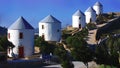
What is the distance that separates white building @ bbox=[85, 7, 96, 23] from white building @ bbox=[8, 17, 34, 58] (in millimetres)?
25393

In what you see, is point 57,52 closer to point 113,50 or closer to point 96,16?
point 113,50

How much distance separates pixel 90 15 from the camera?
84.6 metres

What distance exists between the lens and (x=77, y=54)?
44.5 metres

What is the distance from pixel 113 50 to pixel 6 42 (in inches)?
633

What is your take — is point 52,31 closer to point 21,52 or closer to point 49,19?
point 49,19

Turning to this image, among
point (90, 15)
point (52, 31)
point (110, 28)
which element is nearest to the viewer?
point (52, 31)

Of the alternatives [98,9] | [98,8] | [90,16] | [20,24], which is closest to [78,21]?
[90,16]

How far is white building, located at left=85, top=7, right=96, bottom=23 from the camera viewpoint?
8462 centimetres

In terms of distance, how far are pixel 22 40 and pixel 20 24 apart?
2.24 meters

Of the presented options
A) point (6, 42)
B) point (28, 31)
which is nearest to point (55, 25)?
point (28, 31)

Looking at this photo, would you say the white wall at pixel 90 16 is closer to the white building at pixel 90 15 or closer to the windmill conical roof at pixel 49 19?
the white building at pixel 90 15

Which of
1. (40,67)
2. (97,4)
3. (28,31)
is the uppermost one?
(97,4)

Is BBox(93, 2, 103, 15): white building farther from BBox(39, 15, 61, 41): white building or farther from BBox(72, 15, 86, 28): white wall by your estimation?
BBox(39, 15, 61, 41): white building

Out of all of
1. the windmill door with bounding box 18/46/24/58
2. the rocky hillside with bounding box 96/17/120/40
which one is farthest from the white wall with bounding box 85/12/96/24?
the windmill door with bounding box 18/46/24/58
